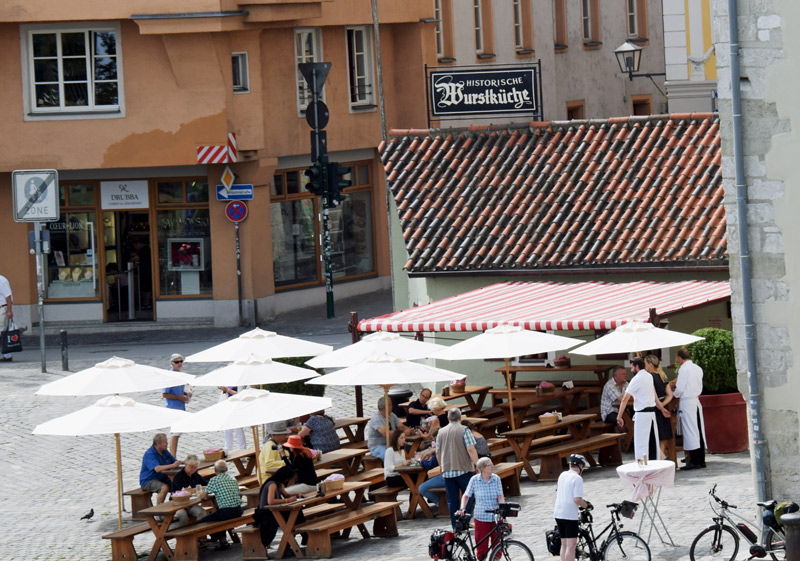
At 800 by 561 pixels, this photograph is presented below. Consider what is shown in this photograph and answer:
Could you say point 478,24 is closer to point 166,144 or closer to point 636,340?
point 166,144

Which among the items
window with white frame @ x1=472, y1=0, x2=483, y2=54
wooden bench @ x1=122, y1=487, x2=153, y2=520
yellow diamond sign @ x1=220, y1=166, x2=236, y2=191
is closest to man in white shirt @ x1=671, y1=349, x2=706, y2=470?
wooden bench @ x1=122, y1=487, x2=153, y2=520

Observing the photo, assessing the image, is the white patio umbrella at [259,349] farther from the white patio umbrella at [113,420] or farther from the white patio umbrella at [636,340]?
the white patio umbrella at [636,340]

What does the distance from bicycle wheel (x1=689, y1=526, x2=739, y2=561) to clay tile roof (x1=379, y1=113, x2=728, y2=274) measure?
914cm

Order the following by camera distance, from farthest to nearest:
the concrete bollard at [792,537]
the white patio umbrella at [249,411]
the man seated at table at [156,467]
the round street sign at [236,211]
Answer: the round street sign at [236,211] < the man seated at table at [156,467] < the white patio umbrella at [249,411] < the concrete bollard at [792,537]

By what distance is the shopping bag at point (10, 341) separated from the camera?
30.5m

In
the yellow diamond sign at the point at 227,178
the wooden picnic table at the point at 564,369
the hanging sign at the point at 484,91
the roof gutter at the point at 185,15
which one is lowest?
the wooden picnic table at the point at 564,369

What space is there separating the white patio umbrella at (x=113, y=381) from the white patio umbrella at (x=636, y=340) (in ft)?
17.8

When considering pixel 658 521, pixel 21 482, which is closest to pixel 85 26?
pixel 21 482

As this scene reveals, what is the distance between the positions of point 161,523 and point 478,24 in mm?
27026

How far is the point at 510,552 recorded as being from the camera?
611 inches

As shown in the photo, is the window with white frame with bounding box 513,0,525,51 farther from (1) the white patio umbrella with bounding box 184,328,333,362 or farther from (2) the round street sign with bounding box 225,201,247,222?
(1) the white patio umbrella with bounding box 184,328,333,362

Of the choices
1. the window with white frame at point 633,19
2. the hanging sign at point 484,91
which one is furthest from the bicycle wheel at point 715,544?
the window with white frame at point 633,19

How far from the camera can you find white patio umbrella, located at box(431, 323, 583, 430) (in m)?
20.6

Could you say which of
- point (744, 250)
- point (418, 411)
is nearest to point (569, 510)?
point (744, 250)
